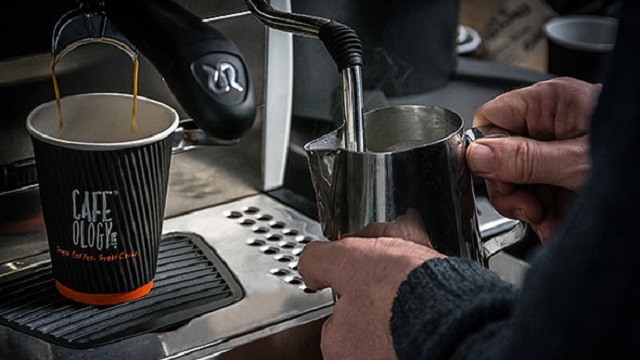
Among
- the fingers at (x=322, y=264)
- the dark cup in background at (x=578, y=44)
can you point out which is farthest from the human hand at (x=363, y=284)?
the dark cup in background at (x=578, y=44)

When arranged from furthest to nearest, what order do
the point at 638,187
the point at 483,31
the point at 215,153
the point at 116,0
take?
the point at 483,31 → the point at 215,153 → the point at 116,0 → the point at 638,187

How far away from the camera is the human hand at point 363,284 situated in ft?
1.67

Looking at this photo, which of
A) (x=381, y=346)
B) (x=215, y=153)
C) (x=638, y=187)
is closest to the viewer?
(x=638, y=187)

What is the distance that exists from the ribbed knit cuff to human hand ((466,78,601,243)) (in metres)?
0.10

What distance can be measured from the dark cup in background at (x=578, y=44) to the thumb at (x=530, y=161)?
530 mm

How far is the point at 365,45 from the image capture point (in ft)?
2.68

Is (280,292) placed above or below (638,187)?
below

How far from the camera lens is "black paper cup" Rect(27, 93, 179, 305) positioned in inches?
23.8

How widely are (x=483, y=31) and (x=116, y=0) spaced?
782mm

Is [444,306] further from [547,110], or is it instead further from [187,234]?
[187,234]

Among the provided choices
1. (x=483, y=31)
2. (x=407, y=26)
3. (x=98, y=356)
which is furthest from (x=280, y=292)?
(x=483, y=31)

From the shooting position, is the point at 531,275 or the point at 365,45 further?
the point at 365,45

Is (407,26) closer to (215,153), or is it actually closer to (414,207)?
(215,153)

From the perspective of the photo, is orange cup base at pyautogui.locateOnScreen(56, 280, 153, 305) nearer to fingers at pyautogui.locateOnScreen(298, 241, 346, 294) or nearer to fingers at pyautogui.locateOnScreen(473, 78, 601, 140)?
fingers at pyautogui.locateOnScreen(298, 241, 346, 294)
